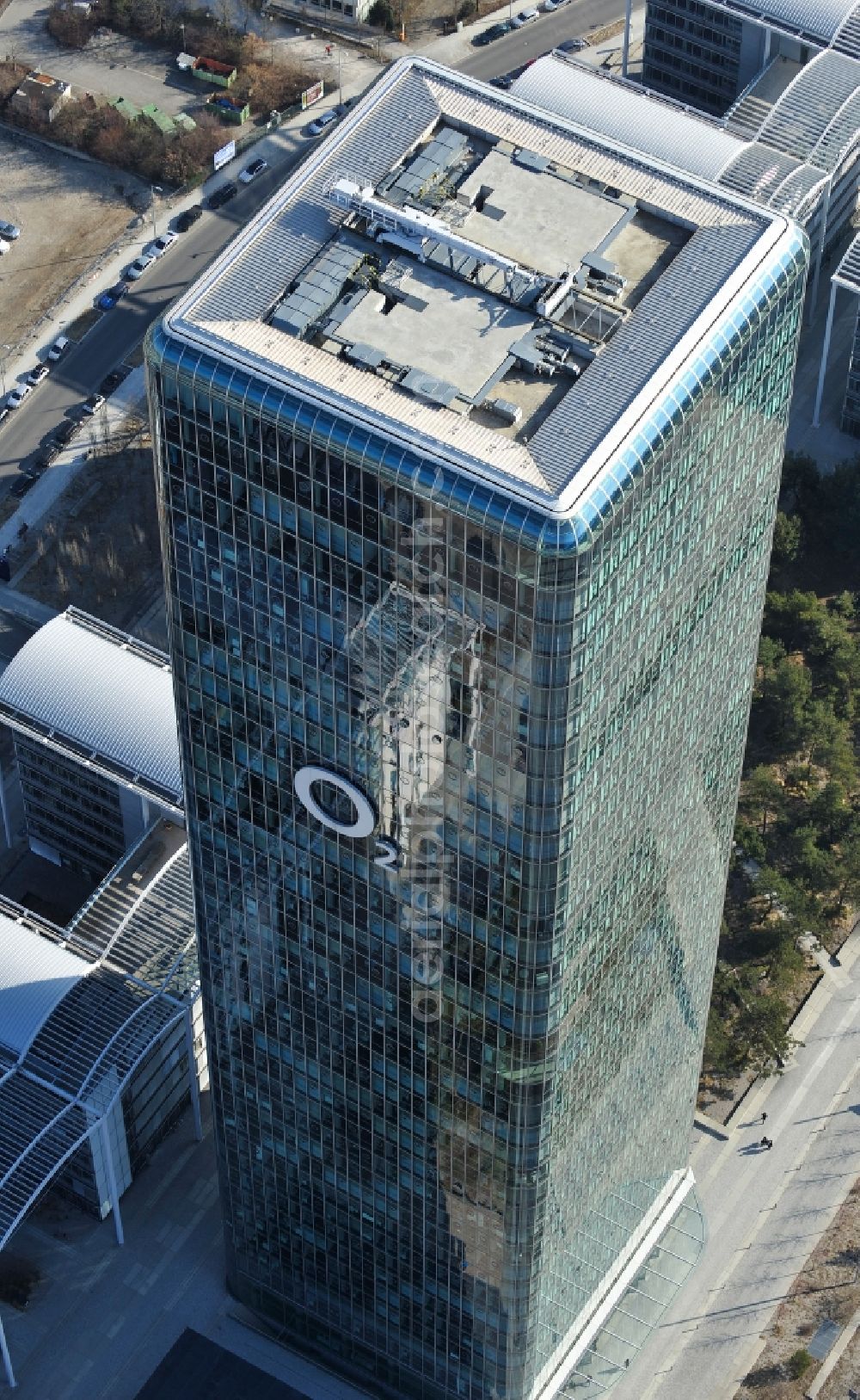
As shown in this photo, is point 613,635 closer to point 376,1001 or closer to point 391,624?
point 391,624

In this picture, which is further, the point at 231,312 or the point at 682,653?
the point at 682,653

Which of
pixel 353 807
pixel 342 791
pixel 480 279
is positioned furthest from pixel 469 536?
pixel 353 807

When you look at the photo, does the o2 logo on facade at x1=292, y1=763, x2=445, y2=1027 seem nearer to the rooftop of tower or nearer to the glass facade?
the glass facade

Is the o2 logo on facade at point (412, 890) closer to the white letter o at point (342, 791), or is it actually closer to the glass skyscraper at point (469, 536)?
the white letter o at point (342, 791)

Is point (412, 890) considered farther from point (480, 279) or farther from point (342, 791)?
point (480, 279)

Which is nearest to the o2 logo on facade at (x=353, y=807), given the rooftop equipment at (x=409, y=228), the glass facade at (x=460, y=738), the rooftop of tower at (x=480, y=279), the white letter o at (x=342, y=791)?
the white letter o at (x=342, y=791)

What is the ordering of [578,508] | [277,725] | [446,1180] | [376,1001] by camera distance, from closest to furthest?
1. [578,508]
2. [277,725]
3. [376,1001]
4. [446,1180]

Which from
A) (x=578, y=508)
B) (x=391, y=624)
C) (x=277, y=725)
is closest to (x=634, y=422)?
(x=578, y=508)
